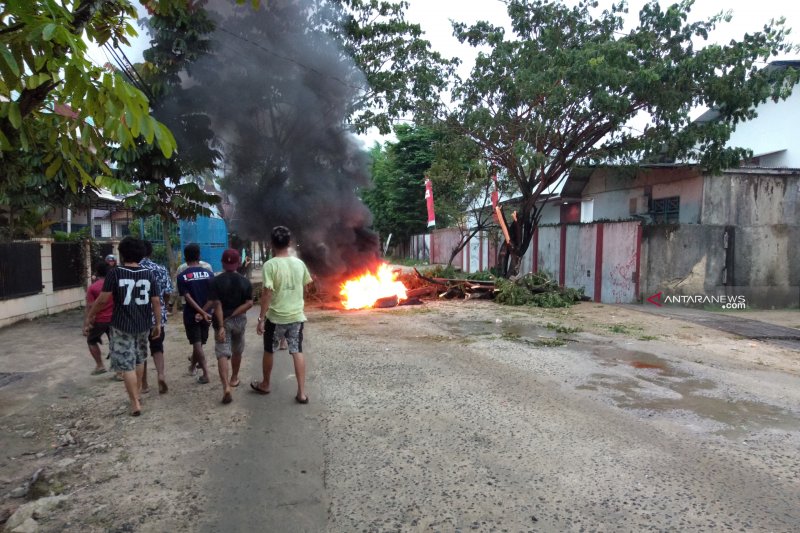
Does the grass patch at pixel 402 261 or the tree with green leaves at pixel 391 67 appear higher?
the tree with green leaves at pixel 391 67

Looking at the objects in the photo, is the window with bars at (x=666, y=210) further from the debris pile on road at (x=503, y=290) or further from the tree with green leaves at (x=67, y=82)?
the tree with green leaves at (x=67, y=82)

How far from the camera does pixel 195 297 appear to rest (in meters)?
4.97

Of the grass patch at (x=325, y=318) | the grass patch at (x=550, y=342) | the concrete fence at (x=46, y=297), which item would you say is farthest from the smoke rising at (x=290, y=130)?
the grass patch at (x=550, y=342)

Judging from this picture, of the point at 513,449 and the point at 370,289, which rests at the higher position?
the point at 370,289

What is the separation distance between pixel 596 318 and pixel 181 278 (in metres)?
8.31

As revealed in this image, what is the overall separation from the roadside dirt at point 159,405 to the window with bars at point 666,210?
15.7 feet

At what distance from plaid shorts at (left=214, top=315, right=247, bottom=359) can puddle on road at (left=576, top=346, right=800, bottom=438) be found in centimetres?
342

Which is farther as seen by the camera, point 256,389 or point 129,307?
point 256,389

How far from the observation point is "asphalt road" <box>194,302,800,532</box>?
8.88 feet

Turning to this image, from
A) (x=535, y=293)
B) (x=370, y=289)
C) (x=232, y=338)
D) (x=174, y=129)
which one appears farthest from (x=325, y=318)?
(x=535, y=293)

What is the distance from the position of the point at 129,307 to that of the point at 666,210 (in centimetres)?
1395

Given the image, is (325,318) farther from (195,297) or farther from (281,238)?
(281,238)

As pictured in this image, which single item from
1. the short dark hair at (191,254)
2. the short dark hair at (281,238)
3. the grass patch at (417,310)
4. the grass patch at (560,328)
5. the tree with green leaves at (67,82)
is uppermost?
the tree with green leaves at (67,82)

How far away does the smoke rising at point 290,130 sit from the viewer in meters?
11.2
